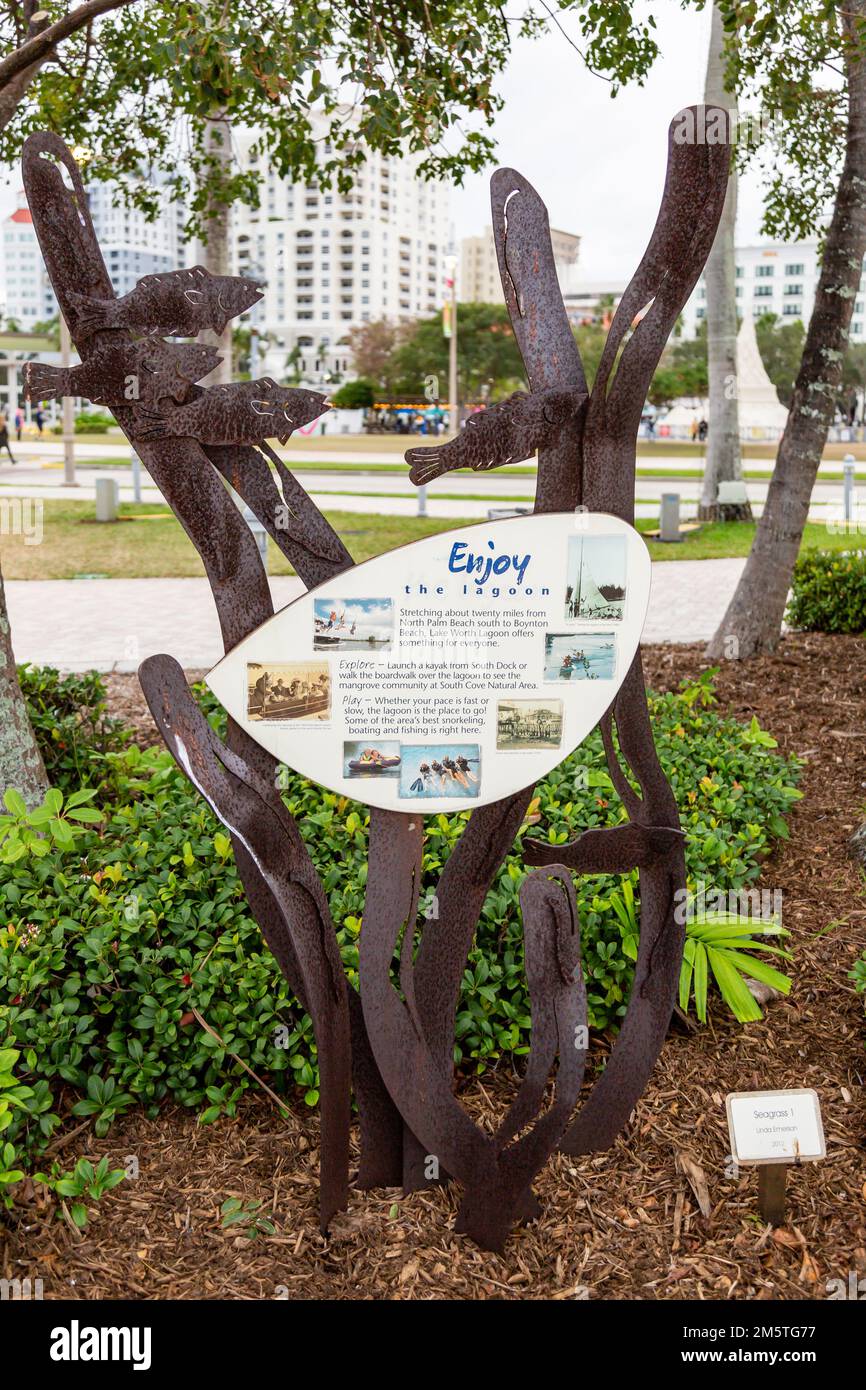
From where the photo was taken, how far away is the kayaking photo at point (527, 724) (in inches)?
99.2

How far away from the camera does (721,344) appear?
13.9m

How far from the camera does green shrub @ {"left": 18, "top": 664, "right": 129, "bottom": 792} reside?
15.2ft

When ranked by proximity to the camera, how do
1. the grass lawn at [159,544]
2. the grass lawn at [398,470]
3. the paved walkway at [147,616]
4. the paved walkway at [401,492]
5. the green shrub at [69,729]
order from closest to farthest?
the green shrub at [69,729], the paved walkway at [147,616], the grass lawn at [159,544], the paved walkway at [401,492], the grass lawn at [398,470]

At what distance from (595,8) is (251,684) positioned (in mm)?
3845

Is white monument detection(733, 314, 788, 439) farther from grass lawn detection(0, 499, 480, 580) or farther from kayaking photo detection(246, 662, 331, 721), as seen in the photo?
kayaking photo detection(246, 662, 331, 721)

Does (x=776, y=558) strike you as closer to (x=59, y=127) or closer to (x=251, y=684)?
(x=59, y=127)

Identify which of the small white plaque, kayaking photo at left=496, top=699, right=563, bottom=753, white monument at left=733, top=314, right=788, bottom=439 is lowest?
the small white plaque

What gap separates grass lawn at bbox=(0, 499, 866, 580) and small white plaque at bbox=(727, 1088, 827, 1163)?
9.22 meters

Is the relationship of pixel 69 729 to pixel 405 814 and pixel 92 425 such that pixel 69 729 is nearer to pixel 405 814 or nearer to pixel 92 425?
pixel 405 814

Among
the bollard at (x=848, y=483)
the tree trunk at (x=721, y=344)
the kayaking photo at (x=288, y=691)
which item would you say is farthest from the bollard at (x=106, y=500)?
the kayaking photo at (x=288, y=691)

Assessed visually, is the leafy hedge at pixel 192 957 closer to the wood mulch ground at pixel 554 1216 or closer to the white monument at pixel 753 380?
the wood mulch ground at pixel 554 1216

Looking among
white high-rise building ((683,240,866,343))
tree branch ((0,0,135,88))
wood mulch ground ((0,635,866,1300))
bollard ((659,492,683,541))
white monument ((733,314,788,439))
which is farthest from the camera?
white high-rise building ((683,240,866,343))

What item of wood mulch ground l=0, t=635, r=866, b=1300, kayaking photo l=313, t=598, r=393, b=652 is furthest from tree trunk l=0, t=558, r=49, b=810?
kayaking photo l=313, t=598, r=393, b=652

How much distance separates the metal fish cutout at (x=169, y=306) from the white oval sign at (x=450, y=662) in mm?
584
